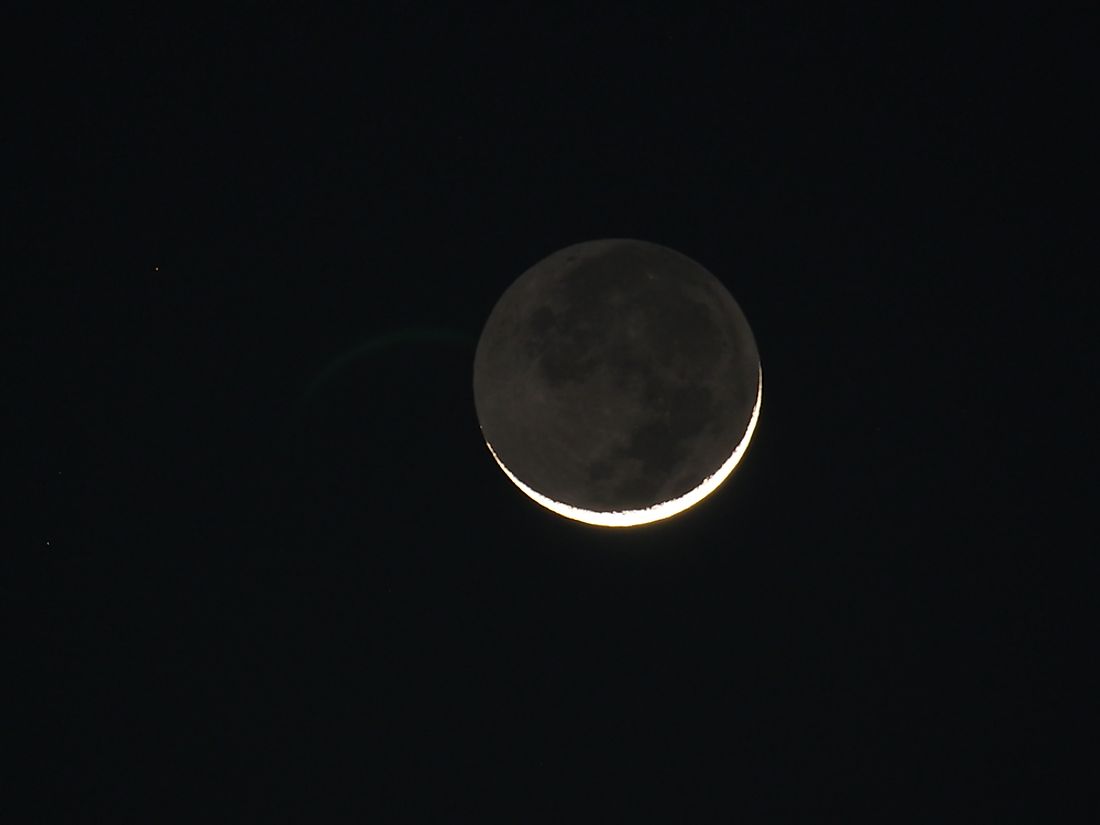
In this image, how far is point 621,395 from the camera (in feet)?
27.0

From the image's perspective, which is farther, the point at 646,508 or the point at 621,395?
the point at 646,508

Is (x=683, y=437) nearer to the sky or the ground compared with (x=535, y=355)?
nearer to the ground

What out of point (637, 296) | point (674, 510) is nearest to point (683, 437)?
point (674, 510)

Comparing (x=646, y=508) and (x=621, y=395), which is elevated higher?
(x=621, y=395)

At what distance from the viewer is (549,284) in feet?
29.3

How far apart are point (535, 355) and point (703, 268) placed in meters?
1.91

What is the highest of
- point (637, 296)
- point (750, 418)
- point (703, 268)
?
point (703, 268)

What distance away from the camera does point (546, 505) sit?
28.5 ft

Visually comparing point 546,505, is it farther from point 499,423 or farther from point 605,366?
point 605,366

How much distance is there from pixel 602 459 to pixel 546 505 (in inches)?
29.2

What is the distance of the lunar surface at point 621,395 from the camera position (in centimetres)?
831

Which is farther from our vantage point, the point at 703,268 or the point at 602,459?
the point at 703,268

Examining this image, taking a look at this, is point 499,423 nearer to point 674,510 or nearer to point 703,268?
point 674,510

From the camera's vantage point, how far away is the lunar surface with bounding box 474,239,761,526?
831 cm
